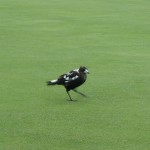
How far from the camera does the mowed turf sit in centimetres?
745

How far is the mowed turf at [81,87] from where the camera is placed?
745cm

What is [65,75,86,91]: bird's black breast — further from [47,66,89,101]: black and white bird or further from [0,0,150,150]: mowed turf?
[0,0,150,150]: mowed turf

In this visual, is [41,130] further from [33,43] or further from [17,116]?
[33,43]

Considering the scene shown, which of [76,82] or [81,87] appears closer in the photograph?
[76,82]

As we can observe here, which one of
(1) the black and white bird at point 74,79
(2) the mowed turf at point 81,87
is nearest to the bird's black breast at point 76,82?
(1) the black and white bird at point 74,79

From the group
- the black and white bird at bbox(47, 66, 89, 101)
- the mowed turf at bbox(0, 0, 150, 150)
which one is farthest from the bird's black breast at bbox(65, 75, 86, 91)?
the mowed turf at bbox(0, 0, 150, 150)

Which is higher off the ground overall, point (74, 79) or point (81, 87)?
point (74, 79)

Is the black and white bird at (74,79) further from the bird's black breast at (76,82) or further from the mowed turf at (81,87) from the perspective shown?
the mowed turf at (81,87)

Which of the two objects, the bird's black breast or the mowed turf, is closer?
the mowed turf

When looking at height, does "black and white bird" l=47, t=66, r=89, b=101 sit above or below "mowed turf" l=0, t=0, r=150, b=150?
above

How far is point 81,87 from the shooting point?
10.0 m

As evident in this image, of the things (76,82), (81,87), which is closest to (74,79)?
(76,82)

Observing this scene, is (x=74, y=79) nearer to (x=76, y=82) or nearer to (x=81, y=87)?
(x=76, y=82)

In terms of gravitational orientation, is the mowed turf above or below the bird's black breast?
below
